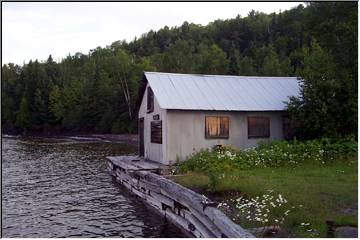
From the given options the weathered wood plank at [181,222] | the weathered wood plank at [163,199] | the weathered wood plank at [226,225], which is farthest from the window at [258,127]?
the weathered wood plank at [226,225]

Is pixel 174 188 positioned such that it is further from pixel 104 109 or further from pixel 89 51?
pixel 89 51

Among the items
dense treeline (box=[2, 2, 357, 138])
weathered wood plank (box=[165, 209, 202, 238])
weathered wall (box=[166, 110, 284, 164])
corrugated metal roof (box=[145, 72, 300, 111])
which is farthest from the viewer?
corrugated metal roof (box=[145, 72, 300, 111])

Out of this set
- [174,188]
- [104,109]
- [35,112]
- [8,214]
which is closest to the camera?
[174,188]

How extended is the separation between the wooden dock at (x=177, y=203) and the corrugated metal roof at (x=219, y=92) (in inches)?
138

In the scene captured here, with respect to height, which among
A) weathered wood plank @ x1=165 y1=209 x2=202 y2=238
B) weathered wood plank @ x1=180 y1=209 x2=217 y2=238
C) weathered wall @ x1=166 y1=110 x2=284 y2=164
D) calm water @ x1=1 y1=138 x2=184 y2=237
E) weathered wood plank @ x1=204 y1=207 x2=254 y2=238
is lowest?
calm water @ x1=1 y1=138 x2=184 y2=237

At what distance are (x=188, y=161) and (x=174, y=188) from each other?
5.72 m

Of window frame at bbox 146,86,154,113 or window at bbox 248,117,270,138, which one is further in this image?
window frame at bbox 146,86,154,113

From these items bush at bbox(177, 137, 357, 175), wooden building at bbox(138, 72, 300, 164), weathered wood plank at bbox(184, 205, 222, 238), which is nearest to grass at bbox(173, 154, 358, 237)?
bush at bbox(177, 137, 357, 175)

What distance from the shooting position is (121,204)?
1764 centimetres

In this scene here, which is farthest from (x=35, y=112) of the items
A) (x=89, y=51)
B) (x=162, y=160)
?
(x=162, y=160)

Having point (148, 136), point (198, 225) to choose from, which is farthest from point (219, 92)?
point (198, 225)

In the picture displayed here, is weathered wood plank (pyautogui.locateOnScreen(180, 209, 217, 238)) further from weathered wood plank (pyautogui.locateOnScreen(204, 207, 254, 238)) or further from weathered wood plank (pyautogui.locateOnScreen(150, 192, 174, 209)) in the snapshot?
weathered wood plank (pyautogui.locateOnScreen(150, 192, 174, 209))

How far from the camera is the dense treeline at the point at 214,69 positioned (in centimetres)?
1427

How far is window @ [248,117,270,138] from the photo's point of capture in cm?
2288
